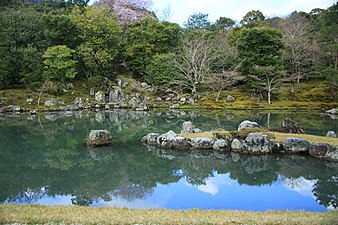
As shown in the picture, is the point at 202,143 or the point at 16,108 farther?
the point at 16,108

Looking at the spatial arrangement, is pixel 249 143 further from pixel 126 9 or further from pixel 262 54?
pixel 126 9

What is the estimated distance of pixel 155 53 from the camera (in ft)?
151

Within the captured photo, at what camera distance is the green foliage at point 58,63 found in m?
38.6

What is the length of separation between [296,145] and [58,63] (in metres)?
32.1

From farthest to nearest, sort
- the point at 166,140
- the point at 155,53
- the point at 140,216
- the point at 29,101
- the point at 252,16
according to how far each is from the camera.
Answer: the point at 252,16
the point at 155,53
the point at 29,101
the point at 166,140
the point at 140,216

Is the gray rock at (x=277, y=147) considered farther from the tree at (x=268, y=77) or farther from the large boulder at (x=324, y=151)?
the tree at (x=268, y=77)

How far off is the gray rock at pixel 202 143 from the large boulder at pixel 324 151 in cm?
476

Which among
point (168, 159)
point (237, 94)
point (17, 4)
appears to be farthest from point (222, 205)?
point (17, 4)

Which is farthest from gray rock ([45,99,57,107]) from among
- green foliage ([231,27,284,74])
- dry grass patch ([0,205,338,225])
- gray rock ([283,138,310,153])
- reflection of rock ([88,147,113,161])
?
dry grass patch ([0,205,338,225])

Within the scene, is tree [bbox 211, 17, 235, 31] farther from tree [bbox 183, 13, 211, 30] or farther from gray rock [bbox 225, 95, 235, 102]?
gray rock [bbox 225, 95, 235, 102]

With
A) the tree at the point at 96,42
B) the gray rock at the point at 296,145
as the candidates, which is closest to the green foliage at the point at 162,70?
the tree at the point at 96,42

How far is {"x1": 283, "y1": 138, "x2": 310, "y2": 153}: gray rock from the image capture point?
575 inches

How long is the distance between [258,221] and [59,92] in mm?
37989

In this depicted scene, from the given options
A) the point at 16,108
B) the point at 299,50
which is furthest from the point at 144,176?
the point at 299,50
